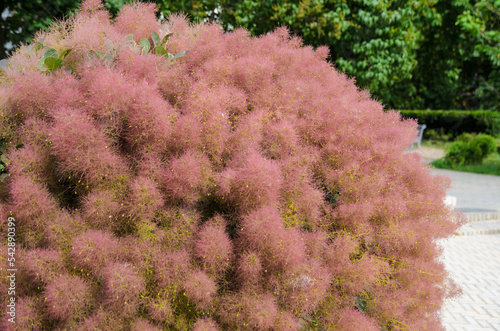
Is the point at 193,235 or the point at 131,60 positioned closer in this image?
the point at 193,235

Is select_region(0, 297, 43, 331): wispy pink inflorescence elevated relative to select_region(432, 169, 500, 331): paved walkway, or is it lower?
elevated

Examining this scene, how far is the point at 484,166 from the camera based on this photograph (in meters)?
12.1

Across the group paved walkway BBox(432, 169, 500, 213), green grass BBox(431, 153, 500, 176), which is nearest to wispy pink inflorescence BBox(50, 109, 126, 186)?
paved walkway BBox(432, 169, 500, 213)

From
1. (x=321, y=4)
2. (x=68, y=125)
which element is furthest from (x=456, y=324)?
(x=321, y=4)

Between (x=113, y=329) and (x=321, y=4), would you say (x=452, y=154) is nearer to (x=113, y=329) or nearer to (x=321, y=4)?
(x=321, y=4)

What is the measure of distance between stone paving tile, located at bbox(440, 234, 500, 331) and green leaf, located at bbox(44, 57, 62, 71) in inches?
103

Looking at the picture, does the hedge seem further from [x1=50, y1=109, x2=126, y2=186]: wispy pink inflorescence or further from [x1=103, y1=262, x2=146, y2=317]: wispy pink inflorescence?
[x1=103, y1=262, x2=146, y2=317]: wispy pink inflorescence

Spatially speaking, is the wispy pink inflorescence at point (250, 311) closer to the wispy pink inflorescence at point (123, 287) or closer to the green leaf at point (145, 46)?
the wispy pink inflorescence at point (123, 287)

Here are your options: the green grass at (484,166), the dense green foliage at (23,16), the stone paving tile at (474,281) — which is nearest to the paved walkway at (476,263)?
the stone paving tile at (474,281)

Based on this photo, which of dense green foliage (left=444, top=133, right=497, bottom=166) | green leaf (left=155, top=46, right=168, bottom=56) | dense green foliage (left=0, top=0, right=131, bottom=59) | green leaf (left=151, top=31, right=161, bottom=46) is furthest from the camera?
dense green foliage (left=444, top=133, right=497, bottom=166)

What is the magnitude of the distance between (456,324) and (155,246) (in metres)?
2.98

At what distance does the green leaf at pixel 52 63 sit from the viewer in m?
1.97

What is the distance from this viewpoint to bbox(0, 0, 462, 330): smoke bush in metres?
1.59

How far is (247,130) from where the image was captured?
1.89 m
